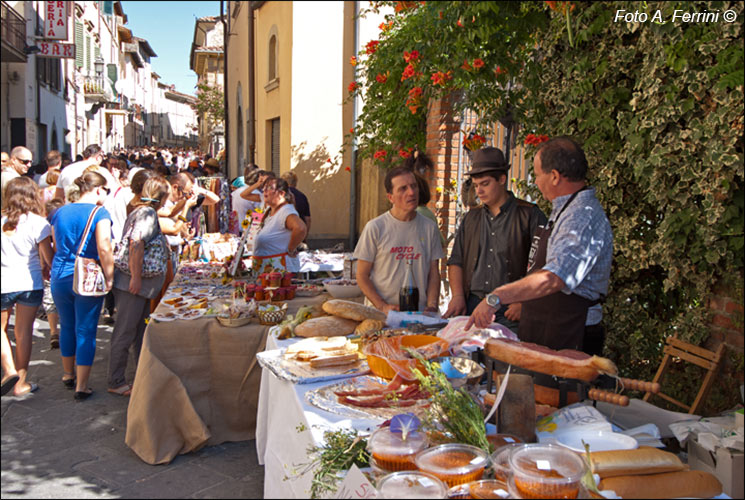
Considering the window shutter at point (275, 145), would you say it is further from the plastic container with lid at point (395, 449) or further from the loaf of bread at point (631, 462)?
the loaf of bread at point (631, 462)

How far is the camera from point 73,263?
4488 millimetres

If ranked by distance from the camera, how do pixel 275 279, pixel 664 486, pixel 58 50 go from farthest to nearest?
pixel 275 279 < pixel 58 50 < pixel 664 486

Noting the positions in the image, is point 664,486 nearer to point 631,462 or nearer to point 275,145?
point 631,462

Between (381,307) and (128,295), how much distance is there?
228 centimetres

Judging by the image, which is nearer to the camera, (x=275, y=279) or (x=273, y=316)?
(x=273, y=316)

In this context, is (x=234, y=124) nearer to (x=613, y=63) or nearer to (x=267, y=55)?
(x=267, y=55)

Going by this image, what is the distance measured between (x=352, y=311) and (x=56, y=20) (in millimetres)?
1899

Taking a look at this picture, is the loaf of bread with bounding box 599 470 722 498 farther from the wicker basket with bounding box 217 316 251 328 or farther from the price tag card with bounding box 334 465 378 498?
the wicker basket with bounding box 217 316 251 328

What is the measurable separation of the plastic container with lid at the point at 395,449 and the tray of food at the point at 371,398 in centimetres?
33

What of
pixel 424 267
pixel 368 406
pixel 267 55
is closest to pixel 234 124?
pixel 267 55

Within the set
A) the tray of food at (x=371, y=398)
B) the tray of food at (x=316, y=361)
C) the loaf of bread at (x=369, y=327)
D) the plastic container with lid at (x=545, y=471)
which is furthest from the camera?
the loaf of bread at (x=369, y=327)

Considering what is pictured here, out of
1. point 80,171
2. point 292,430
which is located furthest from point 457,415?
point 80,171

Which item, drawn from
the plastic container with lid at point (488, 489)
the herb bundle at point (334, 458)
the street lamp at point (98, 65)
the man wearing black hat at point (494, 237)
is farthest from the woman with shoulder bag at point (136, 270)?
the plastic container with lid at point (488, 489)

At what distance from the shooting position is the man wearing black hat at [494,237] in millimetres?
3338
